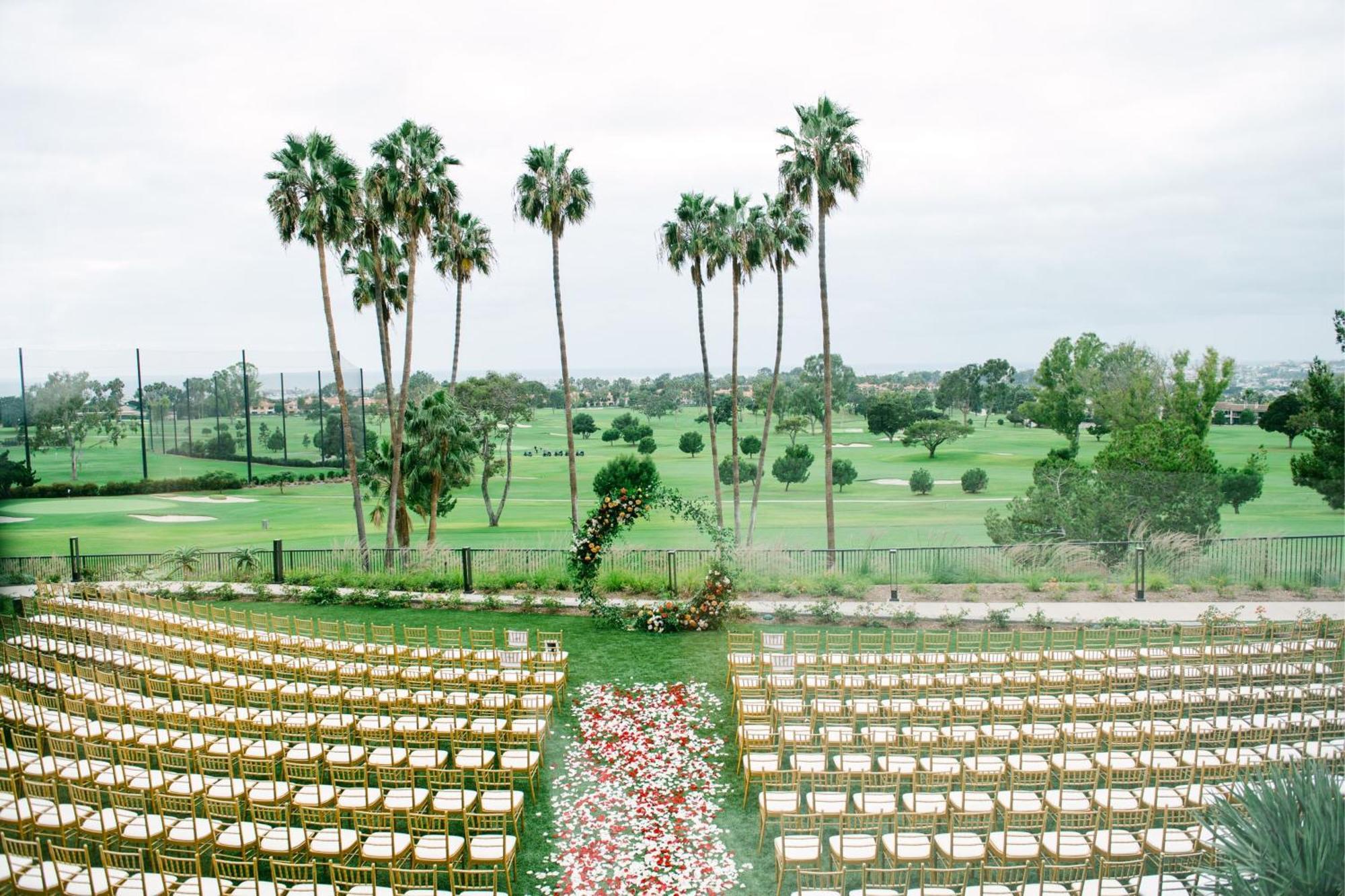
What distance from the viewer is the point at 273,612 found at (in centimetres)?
1994

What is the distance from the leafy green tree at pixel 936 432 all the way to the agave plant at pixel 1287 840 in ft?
204

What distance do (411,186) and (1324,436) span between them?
2627 cm

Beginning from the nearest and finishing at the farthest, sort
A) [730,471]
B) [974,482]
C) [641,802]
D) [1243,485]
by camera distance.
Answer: [641,802]
[1243,485]
[974,482]
[730,471]

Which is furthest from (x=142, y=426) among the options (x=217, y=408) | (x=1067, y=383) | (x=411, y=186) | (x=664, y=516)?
(x=1067, y=383)

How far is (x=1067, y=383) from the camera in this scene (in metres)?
50.6

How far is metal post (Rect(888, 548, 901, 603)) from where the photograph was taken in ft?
64.2

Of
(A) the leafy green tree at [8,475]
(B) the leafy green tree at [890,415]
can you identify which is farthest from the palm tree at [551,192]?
(B) the leafy green tree at [890,415]

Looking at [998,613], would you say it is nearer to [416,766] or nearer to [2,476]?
[416,766]

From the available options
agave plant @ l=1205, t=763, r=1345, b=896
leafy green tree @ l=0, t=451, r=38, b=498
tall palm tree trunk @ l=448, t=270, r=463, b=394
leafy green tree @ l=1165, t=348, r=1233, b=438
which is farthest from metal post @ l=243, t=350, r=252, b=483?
agave plant @ l=1205, t=763, r=1345, b=896

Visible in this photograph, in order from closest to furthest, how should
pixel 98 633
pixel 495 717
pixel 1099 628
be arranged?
pixel 495 717, pixel 98 633, pixel 1099 628

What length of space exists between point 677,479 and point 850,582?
4303cm

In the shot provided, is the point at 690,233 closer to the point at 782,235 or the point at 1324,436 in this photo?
the point at 782,235

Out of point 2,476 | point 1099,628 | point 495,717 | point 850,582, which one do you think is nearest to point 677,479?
point 850,582

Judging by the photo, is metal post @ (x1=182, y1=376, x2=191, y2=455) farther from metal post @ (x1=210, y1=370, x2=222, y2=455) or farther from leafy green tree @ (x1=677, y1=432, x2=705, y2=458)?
leafy green tree @ (x1=677, y1=432, x2=705, y2=458)
